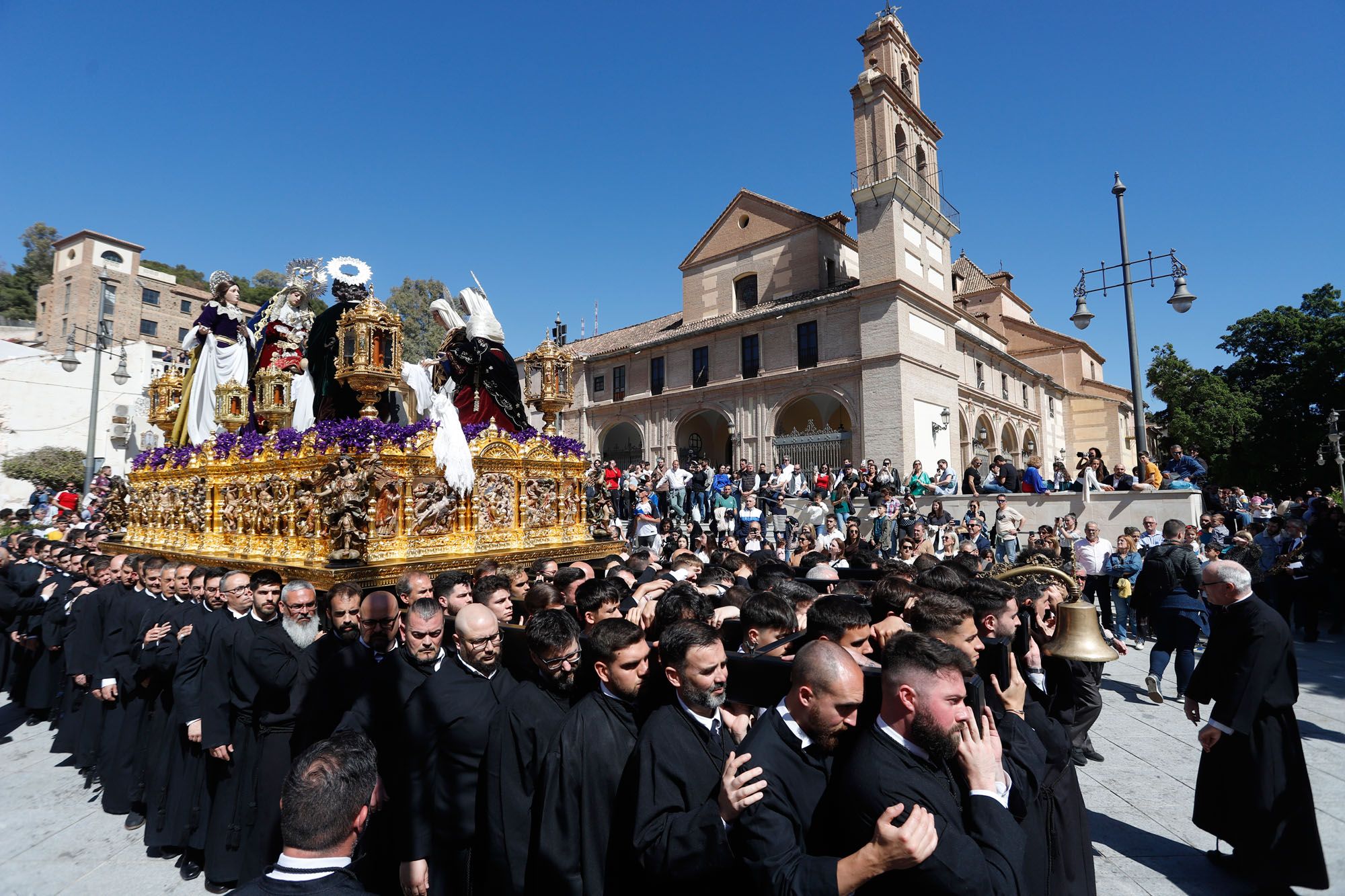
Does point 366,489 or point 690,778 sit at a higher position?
point 366,489

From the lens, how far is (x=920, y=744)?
7.51 ft

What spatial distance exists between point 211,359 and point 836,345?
830 inches

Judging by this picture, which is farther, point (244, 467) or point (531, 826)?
point (244, 467)

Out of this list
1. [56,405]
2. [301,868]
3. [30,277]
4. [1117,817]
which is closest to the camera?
[301,868]

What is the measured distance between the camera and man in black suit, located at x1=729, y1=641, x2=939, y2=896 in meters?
2.01

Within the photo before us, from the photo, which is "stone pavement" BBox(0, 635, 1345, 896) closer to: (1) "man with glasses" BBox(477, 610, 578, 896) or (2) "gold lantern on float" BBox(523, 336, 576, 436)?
(1) "man with glasses" BBox(477, 610, 578, 896)

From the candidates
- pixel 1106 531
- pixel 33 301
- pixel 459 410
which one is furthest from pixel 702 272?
pixel 33 301

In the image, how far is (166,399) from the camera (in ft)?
38.3

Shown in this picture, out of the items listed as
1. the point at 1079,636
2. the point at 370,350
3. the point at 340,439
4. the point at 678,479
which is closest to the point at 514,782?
→ the point at 1079,636

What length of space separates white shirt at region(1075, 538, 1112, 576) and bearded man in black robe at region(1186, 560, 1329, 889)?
6537 millimetres

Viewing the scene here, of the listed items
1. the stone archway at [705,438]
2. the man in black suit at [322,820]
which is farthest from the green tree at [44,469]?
the man in black suit at [322,820]

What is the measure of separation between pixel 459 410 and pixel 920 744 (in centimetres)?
791

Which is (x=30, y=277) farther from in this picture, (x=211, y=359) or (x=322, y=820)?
(x=322, y=820)

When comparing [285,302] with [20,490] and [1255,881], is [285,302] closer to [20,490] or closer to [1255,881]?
[1255,881]
